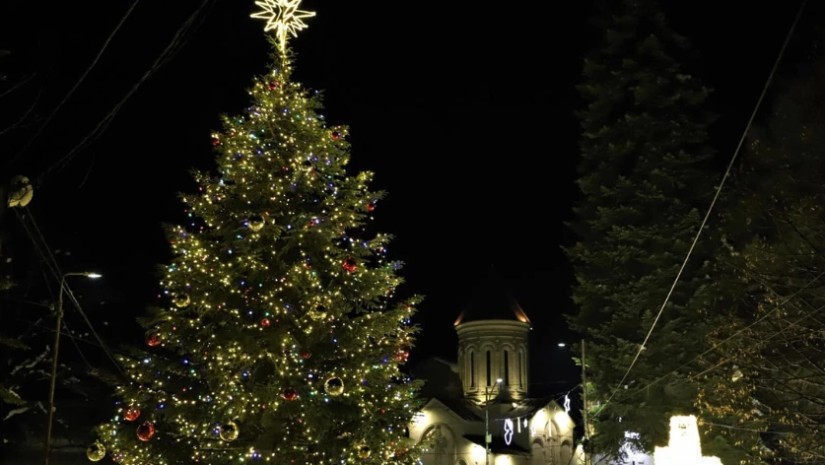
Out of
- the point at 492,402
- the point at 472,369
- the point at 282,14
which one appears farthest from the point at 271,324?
the point at 472,369

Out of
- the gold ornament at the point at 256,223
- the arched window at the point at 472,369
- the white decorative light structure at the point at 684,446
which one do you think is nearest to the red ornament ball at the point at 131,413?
the gold ornament at the point at 256,223

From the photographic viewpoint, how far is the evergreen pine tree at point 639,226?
1029 inches

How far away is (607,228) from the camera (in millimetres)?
28641

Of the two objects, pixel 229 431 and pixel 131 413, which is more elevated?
pixel 131 413

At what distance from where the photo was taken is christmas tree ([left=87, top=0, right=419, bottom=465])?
13070 mm

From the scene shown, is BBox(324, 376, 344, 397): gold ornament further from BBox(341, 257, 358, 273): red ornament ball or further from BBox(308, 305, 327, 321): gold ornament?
BBox(341, 257, 358, 273): red ornament ball

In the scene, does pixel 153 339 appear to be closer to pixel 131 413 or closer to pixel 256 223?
A: pixel 131 413

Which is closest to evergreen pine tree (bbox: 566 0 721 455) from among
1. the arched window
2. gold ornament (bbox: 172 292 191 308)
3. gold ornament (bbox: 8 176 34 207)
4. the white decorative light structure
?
the white decorative light structure

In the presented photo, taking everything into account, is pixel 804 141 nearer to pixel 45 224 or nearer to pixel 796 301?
pixel 796 301

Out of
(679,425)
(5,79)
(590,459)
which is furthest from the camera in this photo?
(590,459)

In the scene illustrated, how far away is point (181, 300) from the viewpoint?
516 inches

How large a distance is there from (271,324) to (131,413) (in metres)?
2.56

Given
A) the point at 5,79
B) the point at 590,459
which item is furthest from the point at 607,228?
the point at 5,79

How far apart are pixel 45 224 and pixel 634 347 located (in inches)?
746
